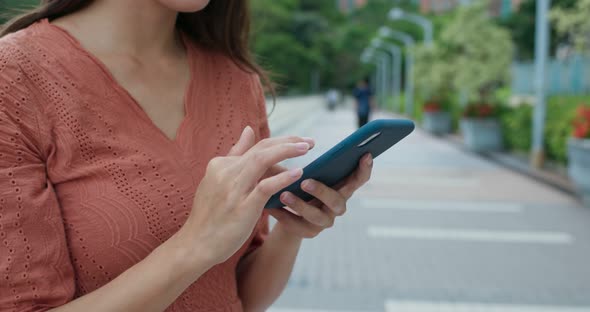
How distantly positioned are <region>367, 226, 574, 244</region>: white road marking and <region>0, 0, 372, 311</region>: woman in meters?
5.33

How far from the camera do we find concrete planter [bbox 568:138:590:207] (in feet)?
25.5

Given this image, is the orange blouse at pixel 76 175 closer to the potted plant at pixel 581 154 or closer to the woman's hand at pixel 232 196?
the woman's hand at pixel 232 196

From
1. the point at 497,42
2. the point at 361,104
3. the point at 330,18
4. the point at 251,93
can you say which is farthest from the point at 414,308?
the point at 330,18

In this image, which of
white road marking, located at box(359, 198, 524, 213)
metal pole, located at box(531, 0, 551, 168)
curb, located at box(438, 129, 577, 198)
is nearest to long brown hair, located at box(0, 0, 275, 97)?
white road marking, located at box(359, 198, 524, 213)

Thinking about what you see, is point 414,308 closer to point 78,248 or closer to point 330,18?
point 78,248

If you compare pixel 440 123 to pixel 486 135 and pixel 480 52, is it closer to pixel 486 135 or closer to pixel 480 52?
pixel 480 52

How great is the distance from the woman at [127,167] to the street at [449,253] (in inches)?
130

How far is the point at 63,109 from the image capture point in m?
1.05

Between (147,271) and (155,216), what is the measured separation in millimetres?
132

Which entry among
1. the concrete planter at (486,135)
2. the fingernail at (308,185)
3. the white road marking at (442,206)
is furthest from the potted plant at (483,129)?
the fingernail at (308,185)

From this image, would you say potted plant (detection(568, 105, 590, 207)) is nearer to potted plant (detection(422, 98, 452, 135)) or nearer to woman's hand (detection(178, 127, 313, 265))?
woman's hand (detection(178, 127, 313, 265))

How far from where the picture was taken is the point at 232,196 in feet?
3.10

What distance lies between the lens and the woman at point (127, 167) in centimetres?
95

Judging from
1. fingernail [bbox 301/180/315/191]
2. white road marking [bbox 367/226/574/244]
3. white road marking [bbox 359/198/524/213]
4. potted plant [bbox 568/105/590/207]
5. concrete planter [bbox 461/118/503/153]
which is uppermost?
fingernail [bbox 301/180/315/191]
